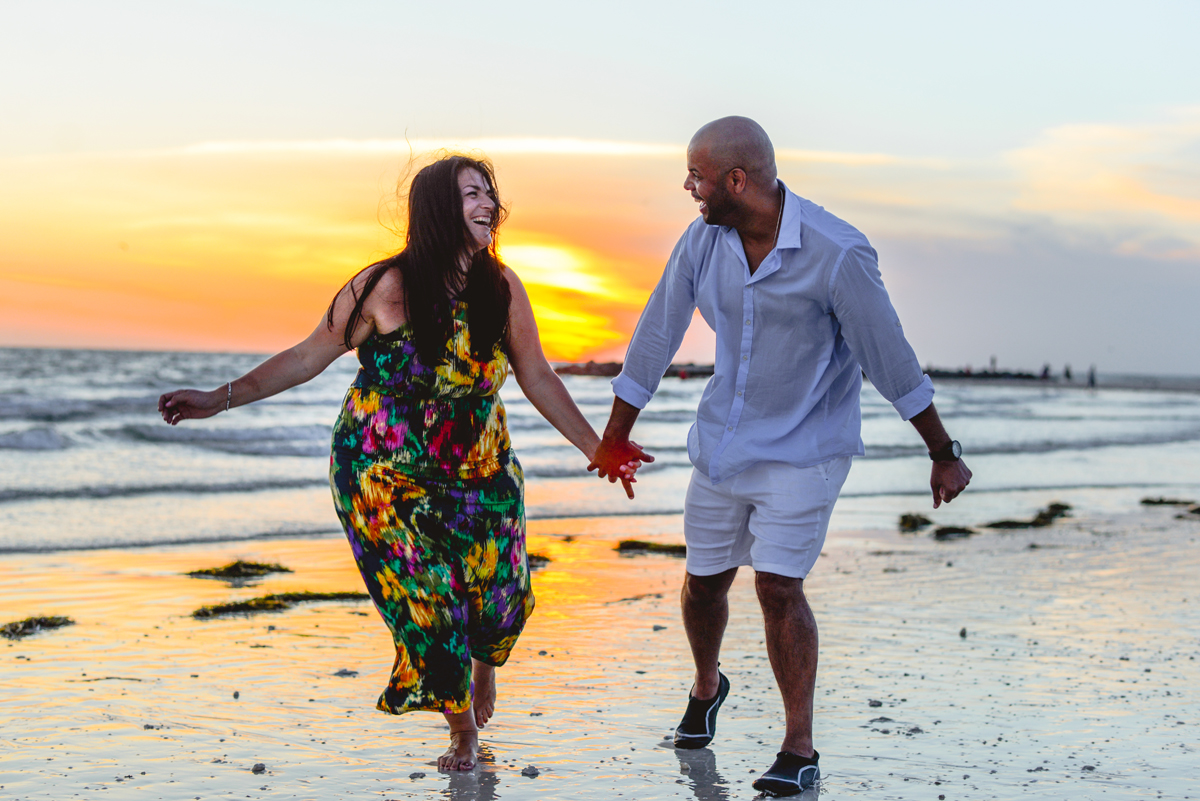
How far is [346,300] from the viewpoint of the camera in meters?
3.38

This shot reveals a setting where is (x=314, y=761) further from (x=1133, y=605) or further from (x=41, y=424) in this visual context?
(x=41, y=424)

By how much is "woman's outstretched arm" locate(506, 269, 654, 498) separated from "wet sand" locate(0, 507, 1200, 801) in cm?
106

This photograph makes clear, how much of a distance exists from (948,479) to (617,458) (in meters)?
1.08

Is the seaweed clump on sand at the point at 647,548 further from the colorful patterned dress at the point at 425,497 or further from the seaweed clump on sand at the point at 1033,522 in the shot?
the colorful patterned dress at the point at 425,497

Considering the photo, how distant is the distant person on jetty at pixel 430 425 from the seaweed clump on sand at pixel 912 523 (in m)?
6.78

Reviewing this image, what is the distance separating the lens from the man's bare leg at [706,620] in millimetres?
3764

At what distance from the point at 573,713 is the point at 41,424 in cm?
2159

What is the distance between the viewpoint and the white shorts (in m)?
3.41

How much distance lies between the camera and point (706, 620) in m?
3.80

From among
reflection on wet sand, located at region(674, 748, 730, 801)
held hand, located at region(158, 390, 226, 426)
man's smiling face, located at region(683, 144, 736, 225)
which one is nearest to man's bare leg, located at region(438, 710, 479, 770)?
reflection on wet sand, located at region(674, 748, 730, 801)

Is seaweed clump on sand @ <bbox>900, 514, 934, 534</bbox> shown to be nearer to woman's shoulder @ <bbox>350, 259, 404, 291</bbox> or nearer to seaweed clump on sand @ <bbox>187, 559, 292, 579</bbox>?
seaweed clump on sand @ <bbox>187, 559, 292, 579</bbox>

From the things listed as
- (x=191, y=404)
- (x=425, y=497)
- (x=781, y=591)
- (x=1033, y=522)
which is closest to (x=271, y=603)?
(x=191, y=404)

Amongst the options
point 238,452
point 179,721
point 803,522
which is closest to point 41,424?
point 238,452

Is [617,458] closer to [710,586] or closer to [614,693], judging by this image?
[710,586]
